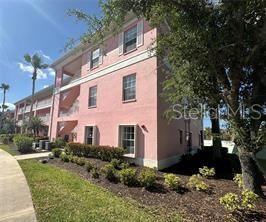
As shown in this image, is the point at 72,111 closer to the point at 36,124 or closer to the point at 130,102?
the point at 130,102

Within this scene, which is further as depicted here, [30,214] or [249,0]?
[249,0]

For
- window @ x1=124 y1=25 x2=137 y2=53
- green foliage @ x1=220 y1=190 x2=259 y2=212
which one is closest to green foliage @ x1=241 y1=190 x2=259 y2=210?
green foliage @ x1=220 y1=190 x2=259 y2=212

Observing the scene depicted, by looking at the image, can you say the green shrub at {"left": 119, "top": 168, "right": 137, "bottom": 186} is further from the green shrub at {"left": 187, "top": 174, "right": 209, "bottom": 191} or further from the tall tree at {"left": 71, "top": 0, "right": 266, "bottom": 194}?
the tall tree at {"left": 71, "top": 0, "right": 266, "bottom": 194}

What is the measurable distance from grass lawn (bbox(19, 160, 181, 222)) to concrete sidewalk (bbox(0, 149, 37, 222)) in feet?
0.70

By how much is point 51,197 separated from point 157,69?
9131 millimetres

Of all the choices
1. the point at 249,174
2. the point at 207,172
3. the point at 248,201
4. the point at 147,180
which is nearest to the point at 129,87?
the point at 207,172

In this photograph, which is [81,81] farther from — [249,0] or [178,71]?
[249,0]

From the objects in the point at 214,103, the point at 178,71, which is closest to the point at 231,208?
the point at 214,103

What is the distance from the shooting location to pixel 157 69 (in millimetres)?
12672

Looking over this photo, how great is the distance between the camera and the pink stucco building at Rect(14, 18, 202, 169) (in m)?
12.4

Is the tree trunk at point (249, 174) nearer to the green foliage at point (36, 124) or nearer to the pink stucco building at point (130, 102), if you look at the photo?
the pink stucco building at point (130, 102)

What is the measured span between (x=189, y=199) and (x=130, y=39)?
38.8 feet

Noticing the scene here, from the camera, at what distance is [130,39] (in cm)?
1507

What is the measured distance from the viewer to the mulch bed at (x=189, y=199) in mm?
5977
